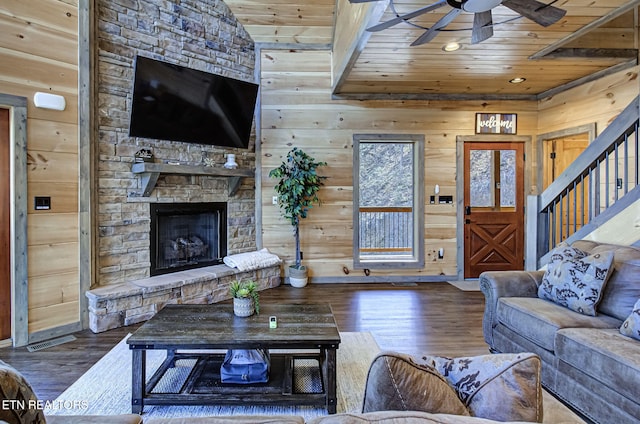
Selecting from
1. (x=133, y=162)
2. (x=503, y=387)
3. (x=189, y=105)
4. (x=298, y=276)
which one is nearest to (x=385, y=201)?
(x=298, y=276)

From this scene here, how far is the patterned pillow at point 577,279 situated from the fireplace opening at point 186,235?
3783mm

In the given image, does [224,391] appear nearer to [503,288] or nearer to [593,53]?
[503,288]

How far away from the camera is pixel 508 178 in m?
5.77

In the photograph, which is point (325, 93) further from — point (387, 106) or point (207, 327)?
point (207, 327)

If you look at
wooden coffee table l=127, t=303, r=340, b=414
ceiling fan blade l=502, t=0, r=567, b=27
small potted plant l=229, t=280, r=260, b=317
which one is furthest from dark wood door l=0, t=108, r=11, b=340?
ceiling fan blade l=502, t=0, r=567, b=27

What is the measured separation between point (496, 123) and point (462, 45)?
2379 millimetres

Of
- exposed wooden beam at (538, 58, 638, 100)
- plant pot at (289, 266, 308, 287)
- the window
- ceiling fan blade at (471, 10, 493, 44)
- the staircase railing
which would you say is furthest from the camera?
the window

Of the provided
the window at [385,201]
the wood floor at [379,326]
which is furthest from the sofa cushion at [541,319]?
the window at [385,201]

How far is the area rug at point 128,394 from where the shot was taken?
2.16 metres

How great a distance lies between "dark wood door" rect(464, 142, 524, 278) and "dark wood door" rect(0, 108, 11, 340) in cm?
555

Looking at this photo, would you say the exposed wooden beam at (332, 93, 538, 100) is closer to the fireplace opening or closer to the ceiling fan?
the fireplace opening

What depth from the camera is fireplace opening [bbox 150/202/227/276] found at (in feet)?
14.2

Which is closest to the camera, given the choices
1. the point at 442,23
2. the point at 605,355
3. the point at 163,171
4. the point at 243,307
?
the point at 605,355

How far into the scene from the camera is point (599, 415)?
1933 mm
